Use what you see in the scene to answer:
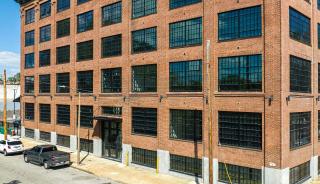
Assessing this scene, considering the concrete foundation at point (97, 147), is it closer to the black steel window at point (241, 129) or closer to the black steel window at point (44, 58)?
the black steel window at point (44, 58)

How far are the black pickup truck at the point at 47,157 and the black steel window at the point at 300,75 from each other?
69.1 ft

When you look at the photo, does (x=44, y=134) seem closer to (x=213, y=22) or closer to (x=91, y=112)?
(x=91, y=112)

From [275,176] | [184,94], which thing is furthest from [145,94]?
[275,176]

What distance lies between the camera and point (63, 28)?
4222 centimetres

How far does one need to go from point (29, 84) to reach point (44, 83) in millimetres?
5287

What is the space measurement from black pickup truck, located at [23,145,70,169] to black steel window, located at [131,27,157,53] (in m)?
12.3

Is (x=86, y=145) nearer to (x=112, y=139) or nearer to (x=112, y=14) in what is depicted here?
(x=112, y=139)

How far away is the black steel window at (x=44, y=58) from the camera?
4496cm

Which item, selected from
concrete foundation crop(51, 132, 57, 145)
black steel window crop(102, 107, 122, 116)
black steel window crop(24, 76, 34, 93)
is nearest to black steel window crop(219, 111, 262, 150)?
black steel window crop(102, 107, 122, 116)

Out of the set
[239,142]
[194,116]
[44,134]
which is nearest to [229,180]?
[239,142]

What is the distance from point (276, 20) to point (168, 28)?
995cm

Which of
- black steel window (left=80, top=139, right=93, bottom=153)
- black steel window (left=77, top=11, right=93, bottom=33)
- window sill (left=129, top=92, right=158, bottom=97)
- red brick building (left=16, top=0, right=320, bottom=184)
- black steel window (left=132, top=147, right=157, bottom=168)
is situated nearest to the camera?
red brick building (left=16, top=0, right=320, bottom=184)

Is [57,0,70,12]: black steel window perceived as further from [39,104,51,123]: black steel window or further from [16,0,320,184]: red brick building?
[39,104,51,123]: black steel window

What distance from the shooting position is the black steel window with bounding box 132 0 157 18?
3017cm
